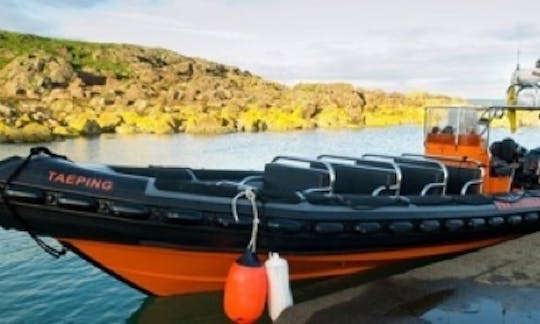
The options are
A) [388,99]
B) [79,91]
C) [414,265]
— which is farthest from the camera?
[388,99]

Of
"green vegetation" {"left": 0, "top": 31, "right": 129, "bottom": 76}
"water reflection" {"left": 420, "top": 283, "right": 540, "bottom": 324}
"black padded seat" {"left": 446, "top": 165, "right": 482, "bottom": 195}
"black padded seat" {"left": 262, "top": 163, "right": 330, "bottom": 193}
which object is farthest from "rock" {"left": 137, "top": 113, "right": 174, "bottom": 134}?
"green vegetation" {"left": 0, "top": 31, "right": 129, "bottom": 76}

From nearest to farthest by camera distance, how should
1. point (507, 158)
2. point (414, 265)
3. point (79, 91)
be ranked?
point (414, 265), point (507, 158), point (79, 91)

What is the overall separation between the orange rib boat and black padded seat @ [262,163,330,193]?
0.05ft

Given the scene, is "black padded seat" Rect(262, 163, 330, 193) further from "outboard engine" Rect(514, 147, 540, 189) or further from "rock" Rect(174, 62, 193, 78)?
"rock" Rect(174, 62, 193, 78)

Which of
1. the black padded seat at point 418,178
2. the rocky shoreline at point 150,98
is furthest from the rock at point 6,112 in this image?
the black padded seat at point 418,178

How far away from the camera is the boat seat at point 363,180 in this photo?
26.5 feet

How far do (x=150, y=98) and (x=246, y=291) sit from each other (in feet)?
247

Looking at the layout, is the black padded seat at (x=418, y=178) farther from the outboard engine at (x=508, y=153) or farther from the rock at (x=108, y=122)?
the rock at (x=108, y=122)

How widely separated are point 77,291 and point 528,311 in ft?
19.1

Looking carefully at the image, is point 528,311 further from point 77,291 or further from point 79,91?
point 79,91

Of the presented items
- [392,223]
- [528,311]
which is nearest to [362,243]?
[392,223]

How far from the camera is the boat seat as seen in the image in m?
8.09

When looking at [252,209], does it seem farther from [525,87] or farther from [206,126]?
[206,126]

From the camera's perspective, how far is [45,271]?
9.41 metres
